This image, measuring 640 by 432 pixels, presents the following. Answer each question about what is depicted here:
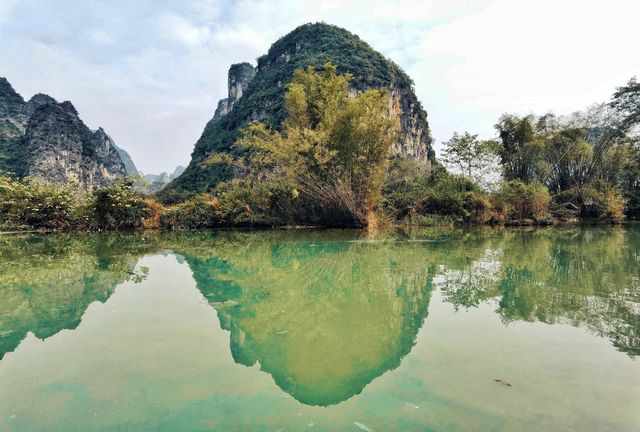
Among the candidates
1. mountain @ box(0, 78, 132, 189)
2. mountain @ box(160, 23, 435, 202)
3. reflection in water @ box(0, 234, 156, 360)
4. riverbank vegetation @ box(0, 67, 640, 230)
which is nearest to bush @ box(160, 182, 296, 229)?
riverbank vegetation @ box(0, 67, 640, 230)

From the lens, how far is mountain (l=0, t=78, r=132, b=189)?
61344 mm

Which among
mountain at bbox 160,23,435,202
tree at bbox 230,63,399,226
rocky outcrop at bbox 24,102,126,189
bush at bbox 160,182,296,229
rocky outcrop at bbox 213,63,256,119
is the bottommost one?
bush at bbox 160,182,296,229

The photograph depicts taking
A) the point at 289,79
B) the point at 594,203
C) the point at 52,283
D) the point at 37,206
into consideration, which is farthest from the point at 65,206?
the point at 289,79

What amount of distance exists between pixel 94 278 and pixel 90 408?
14.0 ft

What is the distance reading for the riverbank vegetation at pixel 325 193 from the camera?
1495 cm

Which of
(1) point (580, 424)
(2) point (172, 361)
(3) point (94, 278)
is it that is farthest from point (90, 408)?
(3) point (94, 278)

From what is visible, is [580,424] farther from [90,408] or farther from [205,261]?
[205,261]

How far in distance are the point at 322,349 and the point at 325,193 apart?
12.9m

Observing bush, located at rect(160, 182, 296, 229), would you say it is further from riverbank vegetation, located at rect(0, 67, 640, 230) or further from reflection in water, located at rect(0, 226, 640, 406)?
reflection in water, located at rect(0, 226, 640, 406)

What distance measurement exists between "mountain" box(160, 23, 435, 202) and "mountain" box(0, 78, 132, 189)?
17.6m

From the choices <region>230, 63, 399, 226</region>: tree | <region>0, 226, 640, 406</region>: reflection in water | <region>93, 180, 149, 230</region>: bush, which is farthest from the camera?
<region>93, 180, 149, 230</region>: bush

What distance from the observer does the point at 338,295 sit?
473 cm

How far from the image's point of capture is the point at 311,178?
15.6m

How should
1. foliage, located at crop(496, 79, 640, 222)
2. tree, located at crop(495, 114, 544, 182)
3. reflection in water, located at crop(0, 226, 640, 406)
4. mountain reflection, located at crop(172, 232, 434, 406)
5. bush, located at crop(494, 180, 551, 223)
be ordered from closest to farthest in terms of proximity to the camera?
mountain reflection, located at crop(172, 232, 434, 406) → reflection in water, located at crop(0, 226, 640, 406) → bush, located at crop(494, 180, 551, 223) → foliage, located at crop(496, 79, 640, 222) → tree, located at crop(495, 114, 544, 182)
